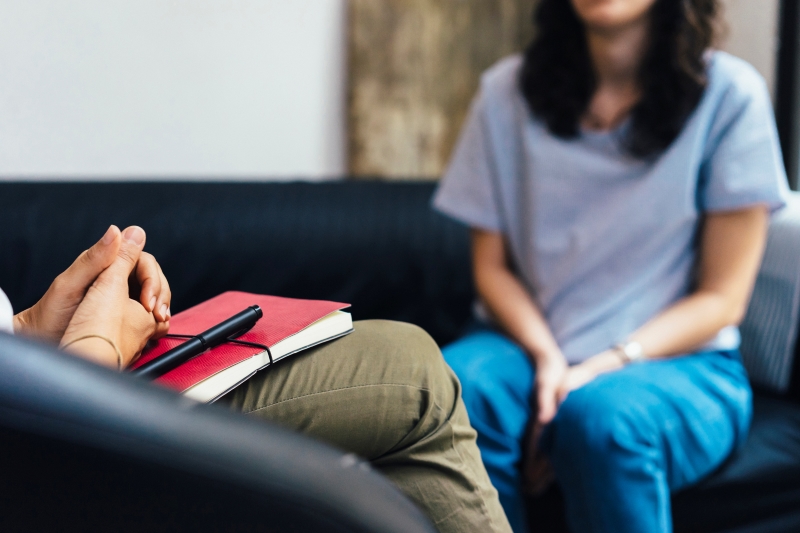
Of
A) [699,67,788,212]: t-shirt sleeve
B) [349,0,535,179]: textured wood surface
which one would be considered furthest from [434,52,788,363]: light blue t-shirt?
[349,0,535,179]: textured wood surface

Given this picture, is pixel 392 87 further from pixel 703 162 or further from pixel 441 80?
pixel 703 162

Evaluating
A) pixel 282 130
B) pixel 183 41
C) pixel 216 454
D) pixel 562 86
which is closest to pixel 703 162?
pixel 562 86

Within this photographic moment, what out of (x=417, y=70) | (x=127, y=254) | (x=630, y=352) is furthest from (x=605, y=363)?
(x=417, y=70)

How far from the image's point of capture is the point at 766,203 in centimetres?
96

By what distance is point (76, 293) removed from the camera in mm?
523

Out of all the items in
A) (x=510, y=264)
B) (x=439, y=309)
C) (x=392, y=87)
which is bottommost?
(x=439, y=309)

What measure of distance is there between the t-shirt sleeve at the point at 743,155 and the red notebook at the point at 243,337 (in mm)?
650

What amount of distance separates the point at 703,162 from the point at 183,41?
122 centimetres

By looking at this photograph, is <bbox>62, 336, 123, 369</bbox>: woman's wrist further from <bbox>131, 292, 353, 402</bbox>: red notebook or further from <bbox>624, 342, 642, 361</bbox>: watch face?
<bbox>624, 342, 642, 361</bbox>: watch face

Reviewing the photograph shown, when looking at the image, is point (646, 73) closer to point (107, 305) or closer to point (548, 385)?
point (548, 385)

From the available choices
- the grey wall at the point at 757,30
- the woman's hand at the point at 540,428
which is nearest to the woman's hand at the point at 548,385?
the woman's hand at the point at 540,428

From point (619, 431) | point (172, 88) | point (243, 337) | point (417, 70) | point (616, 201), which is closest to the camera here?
point (243, 337)

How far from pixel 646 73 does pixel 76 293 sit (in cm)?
91

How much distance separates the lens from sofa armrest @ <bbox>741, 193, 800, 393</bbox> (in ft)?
3.41
